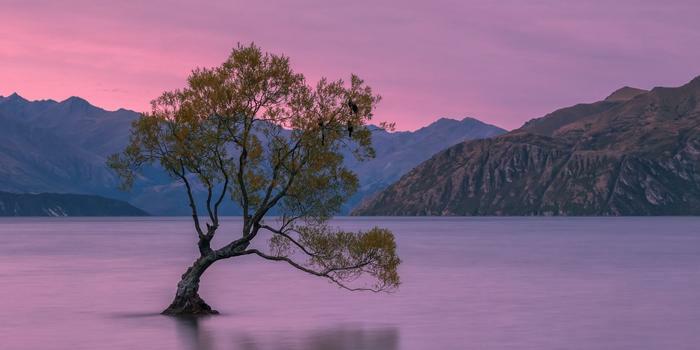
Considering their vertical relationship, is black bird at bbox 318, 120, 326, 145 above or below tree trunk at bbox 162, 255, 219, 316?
above

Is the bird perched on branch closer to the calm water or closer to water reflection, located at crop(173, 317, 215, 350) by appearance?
the calm water

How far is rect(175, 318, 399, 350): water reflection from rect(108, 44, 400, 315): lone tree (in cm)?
331

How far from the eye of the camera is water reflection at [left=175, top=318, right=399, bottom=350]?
2234 inches

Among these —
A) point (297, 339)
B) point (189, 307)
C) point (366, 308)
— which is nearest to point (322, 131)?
point (297, 339)

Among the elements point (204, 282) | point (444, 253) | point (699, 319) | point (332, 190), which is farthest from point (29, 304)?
point (444, 253)

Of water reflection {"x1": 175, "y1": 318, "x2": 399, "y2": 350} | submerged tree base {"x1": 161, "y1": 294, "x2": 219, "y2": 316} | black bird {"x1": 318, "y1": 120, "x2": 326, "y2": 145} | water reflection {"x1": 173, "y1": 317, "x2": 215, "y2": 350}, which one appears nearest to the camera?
water reflection {"x1": 175, "y1": 318, "x2": 399, "y2": 350}

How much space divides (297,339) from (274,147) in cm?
1295

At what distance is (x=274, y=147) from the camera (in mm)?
65312

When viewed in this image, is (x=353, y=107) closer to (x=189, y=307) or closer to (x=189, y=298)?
(x=189, y=298)

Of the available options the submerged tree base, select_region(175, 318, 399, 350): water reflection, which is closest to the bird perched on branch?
select_region(175, 318, 399, 350): water reflection

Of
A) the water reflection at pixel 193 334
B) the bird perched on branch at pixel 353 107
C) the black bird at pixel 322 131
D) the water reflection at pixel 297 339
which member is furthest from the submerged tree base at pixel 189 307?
the bird perched on branch at pixel 353 107

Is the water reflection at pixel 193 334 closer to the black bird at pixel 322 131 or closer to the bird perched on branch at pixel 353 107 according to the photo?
the black bird at pixel 322 131

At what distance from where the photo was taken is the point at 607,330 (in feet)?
214

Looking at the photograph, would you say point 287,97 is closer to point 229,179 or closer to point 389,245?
point 229,179
